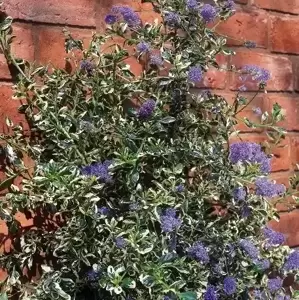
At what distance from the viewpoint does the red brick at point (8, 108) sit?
53.6 inches

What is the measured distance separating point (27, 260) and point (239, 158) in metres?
0.45

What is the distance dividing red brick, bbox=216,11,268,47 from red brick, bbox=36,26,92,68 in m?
0.38

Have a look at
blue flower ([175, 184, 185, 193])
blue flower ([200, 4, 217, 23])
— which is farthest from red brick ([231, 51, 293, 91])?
blue flower ([175, 184, 185, 193])

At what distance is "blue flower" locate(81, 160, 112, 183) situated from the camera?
1.31 metres

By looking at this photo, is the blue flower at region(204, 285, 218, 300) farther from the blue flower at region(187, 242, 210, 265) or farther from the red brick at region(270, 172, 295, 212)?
the red brick at region(270, 172, 295, 212)

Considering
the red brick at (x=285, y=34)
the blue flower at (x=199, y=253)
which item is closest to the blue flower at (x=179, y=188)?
the blue flower at (x=199, y=253)

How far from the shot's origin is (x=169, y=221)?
1304mm

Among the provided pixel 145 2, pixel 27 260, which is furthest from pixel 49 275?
pixel 145 2

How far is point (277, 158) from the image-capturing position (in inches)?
69.2

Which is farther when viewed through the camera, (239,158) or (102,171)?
(239,158)

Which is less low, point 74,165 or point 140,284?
point 74,165

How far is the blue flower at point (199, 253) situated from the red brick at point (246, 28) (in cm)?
50

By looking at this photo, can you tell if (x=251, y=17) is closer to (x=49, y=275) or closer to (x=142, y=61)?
(x=142, y=61)

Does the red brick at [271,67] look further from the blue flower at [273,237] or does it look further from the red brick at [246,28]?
the blue flower at [273,237]
